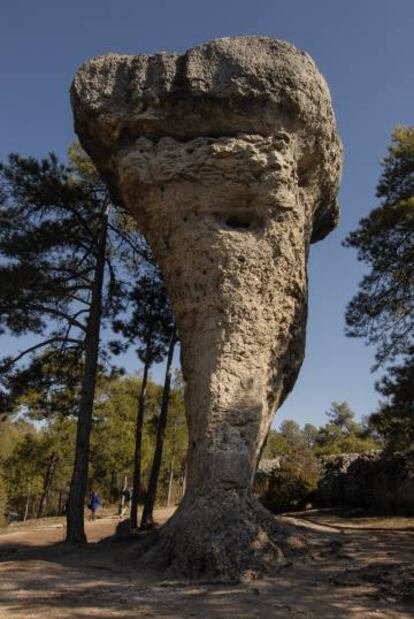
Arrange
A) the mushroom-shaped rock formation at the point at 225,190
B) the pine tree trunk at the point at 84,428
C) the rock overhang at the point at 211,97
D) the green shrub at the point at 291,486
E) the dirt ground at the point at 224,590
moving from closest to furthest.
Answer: the dirt ground at the point at 224,590, the mushroom-shaped rock formation at the point at 225,190, the rock overhang at the point at 211,97, the pine tree trunk at the point at 84,428, the green shrub at the point at 291,486

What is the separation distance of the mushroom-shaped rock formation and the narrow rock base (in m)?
0.85

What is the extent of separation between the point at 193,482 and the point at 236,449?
3.04 feet

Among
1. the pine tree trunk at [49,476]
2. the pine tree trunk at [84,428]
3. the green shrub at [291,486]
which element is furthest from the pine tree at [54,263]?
the pine tree trunk at [49,476]

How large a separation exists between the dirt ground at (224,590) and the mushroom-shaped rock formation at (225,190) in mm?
2093

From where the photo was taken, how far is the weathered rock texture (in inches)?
599

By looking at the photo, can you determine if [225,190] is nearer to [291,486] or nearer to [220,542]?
[220,542]

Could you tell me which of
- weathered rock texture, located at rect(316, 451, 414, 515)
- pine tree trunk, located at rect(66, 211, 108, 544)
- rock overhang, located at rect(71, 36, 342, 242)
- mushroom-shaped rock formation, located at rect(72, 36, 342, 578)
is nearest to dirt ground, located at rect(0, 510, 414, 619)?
pine tree trunk, located at rect(66, 211, 108, 544)

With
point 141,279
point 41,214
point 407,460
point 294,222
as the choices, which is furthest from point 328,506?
point 41,214

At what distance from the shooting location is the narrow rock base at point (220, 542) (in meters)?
7.48

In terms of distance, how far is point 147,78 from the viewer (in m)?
11.2

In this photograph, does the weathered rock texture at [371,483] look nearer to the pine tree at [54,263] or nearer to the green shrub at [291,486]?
the green shrub at [291,486]

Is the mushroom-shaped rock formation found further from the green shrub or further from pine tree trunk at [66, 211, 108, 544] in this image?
the green shrub

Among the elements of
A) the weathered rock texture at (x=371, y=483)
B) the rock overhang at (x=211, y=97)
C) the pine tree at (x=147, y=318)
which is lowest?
A: the weathered rock texture at (x=371, y=483)

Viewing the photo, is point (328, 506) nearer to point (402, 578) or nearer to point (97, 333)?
point (97, 333)
